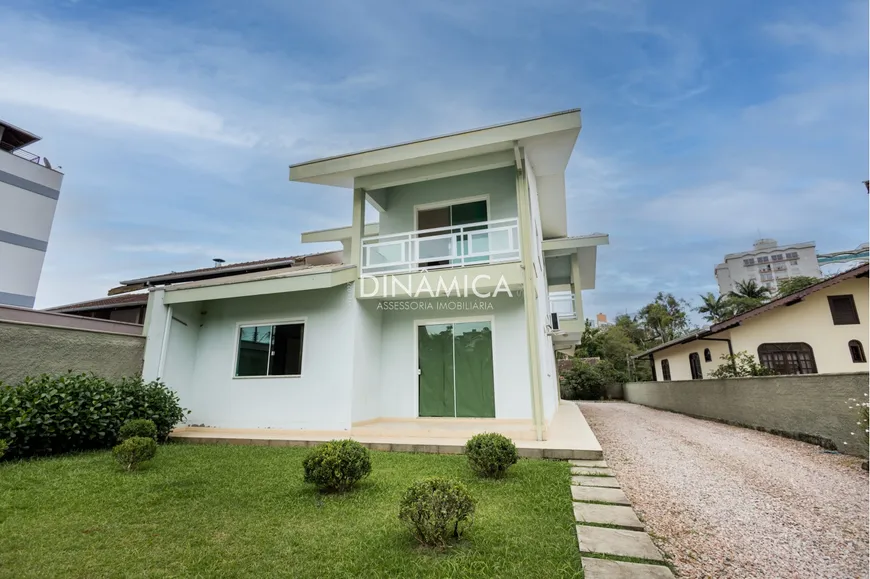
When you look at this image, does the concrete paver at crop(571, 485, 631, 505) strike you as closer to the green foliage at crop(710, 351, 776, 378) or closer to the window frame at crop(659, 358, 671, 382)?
the green foliage at crop(710, 351, 776, 378)

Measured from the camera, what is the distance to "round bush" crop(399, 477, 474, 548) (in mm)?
2865

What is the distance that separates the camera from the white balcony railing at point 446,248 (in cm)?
854

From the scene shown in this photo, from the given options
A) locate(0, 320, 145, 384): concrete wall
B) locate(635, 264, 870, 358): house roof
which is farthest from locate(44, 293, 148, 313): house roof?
locate(635, 264, 870, 358): house roof

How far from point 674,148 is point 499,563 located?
15.8 meters

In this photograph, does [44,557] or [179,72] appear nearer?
[44,557]

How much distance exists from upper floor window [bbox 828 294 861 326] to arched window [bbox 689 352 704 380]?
6071mm

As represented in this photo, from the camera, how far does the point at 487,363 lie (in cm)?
842

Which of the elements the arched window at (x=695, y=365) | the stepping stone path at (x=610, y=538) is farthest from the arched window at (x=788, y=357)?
the stepping stone path at (x=610, y=538)

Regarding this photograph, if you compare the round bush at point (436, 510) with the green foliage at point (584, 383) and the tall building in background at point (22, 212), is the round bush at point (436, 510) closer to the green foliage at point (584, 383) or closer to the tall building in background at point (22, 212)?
the tall building in background at point (22, 212)

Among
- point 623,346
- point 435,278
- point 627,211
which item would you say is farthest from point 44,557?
point 623,346

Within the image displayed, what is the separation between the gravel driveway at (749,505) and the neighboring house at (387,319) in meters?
2.69

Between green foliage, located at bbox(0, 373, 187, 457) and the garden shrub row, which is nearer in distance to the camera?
the garden shrub row

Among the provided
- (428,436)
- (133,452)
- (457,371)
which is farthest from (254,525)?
(457,371)

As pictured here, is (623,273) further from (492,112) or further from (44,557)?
(44,557)
